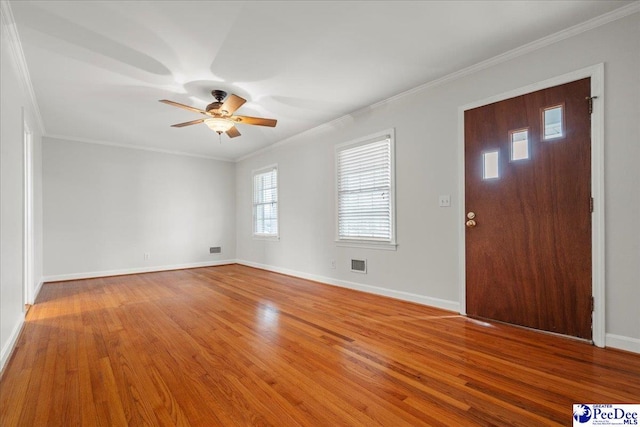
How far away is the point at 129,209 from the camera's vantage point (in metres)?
5.79

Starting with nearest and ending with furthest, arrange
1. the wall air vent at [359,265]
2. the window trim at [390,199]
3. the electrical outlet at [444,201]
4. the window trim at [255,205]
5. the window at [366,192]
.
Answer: the electrical outlet at [444,201] → the window trim at [390,199] → the window at [366,192] → the wall air vent at [359,265] → the window trim at [255,205]

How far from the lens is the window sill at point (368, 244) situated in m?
3.79

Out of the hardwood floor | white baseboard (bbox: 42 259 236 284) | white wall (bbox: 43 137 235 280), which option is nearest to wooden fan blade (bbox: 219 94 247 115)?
the hardwood floor

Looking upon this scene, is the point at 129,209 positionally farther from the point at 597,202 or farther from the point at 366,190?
the point at 597,202

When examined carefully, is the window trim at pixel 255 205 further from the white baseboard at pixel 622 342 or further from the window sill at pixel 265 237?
the white baseboard at pixel 622 342

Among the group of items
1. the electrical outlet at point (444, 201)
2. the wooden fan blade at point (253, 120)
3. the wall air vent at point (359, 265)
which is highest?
the wooden fan blade at point (253, 120)

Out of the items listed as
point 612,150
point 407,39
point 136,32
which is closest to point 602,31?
point 612,150

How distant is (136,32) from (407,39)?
89.0 inches

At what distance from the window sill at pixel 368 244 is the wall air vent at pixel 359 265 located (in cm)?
21

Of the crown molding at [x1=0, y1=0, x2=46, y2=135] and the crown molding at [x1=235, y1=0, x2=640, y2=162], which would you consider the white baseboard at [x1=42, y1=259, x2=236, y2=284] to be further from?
the crown molding at [x1=235, y1=0, x2=640, y2=162]

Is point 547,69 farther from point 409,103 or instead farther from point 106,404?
point 106,404

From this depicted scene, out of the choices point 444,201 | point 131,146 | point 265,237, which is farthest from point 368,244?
point 131,146

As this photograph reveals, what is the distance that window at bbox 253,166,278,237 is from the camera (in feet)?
19.6

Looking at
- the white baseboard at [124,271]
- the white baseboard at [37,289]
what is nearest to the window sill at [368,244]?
the white baseboard at [124,271]
